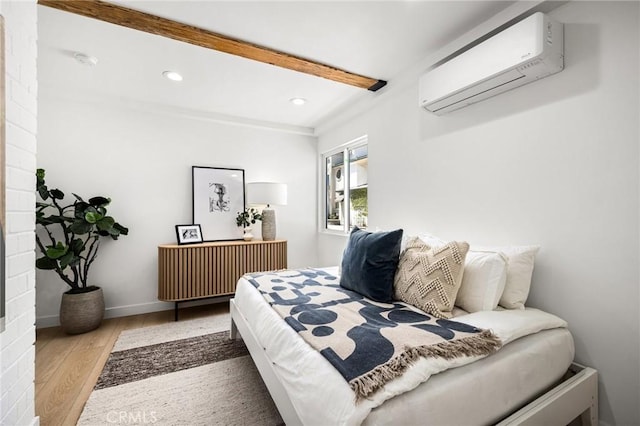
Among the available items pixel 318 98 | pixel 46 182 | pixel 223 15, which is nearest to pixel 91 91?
pixel 46 182

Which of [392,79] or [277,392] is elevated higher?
[392,79]

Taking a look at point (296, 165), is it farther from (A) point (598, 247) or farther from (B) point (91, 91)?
(A) point (598, 247)

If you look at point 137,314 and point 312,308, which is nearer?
point 312,308

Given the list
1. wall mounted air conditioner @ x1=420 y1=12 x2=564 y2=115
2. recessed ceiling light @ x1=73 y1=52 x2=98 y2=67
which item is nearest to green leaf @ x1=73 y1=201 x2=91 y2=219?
recessed ceiling light @ x1=73 y1=52 x2=98 y2=67

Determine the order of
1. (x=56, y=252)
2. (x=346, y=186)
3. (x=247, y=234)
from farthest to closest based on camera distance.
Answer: (x=346, y=186), (x=247, y=234), (x=56, y=252)

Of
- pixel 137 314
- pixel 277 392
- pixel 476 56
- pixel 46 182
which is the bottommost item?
pixel 137 314

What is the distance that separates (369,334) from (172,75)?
9.20 feet

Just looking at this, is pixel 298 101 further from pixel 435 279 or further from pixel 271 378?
pixel 271 378

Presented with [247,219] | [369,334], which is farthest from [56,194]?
[369,334]

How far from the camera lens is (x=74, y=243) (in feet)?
8.83

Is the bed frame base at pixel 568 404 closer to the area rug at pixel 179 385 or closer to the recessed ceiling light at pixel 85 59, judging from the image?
the area rug at pixel 179 385

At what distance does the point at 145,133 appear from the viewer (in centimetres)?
335

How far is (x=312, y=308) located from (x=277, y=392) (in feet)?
1.48

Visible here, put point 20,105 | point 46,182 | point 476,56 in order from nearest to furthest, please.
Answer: point 20,105 → point 476,56 → point 46,182
